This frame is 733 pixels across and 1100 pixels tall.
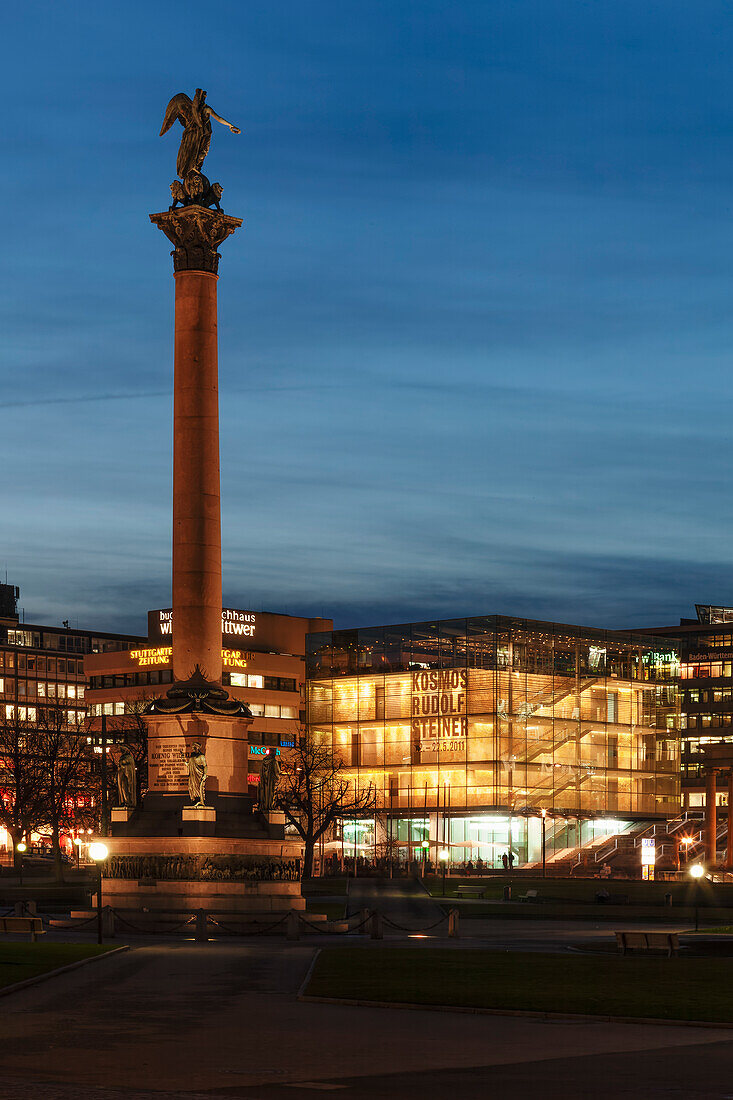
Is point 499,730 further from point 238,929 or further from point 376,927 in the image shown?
point 376,927

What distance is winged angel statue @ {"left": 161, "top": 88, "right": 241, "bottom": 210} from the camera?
208 ft

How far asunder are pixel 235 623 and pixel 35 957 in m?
146

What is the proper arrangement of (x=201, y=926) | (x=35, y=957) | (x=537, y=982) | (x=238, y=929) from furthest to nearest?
(x=238, y=929) < (x=201, y=926) < (x=35, y=957) < (x=537, y=982)

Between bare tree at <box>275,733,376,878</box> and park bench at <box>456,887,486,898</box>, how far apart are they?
801 inches

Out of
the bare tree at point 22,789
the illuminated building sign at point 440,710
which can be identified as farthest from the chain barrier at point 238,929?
the illuminated building sign at point 440,710

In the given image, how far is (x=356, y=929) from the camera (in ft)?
185

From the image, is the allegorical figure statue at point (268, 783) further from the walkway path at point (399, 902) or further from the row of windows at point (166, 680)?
the row of windows at point (166, 680)

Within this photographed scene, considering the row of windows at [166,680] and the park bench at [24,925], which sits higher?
the row of windows at [166,680]

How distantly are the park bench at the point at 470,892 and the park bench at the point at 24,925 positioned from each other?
154ft

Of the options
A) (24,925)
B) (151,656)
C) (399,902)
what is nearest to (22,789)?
(399,902)

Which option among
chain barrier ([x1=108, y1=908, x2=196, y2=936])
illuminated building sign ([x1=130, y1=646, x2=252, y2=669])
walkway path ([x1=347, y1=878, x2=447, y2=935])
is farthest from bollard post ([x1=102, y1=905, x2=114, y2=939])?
illuminated building sign ([x1=130, y1=646, x2=252, y2=669])

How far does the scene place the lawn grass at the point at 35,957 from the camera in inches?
1371

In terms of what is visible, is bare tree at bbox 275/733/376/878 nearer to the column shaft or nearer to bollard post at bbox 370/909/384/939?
the column shaft

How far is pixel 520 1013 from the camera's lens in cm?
2877
